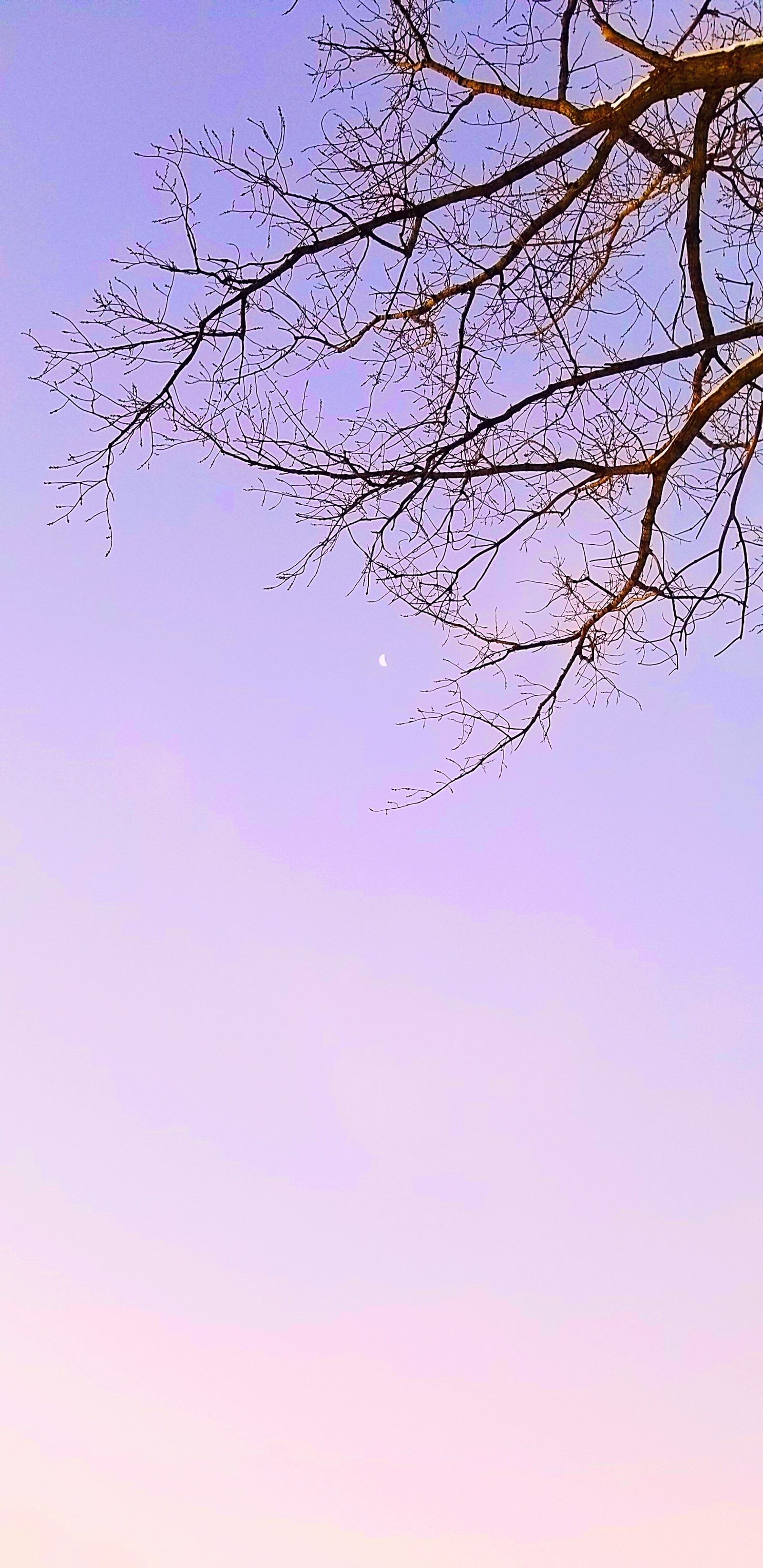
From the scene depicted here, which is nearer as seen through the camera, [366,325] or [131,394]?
[131,394]

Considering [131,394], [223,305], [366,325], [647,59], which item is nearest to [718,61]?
[647,59]

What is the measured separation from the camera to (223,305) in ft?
10.5

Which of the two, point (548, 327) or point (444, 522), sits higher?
point (548, 327)

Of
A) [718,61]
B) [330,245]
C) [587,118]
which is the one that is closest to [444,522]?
[330,245]

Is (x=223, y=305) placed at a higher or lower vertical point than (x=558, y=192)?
lower

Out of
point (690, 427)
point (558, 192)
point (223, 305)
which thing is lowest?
point (690, 427)

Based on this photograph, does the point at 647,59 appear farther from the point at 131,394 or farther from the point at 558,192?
the point at 131,394

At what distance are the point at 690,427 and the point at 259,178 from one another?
1297mm

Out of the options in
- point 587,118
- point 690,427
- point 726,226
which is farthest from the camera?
point 726,226

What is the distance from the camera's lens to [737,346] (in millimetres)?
3631

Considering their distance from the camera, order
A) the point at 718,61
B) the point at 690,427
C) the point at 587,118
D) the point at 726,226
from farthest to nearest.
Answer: the point at 726,226
the point at 690,427
the point at 587,118
the point at 718,61

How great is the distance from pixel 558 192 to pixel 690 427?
0.74 meters

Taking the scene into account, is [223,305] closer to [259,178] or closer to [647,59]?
[259,178]

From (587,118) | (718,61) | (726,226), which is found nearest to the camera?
(718,61)
